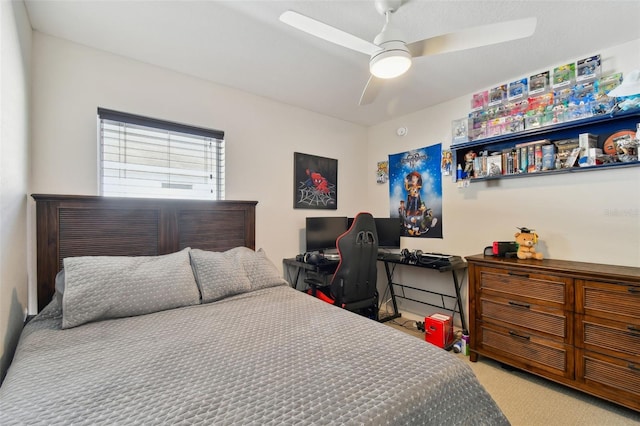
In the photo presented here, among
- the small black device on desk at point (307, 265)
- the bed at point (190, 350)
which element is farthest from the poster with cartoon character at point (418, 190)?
the bed at point (190, 350)

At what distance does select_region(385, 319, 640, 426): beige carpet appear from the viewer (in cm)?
172

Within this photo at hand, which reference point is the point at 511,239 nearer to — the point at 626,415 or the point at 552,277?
the point at 552,277

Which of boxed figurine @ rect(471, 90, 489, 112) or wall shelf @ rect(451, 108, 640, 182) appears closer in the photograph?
wall shelf @ rect(451, 108, 640, 182)

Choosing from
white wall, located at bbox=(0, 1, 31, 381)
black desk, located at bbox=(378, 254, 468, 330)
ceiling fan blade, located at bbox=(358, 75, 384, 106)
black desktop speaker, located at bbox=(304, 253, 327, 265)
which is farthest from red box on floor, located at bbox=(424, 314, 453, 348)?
white wall, located at bbox=(0, 1, 31, 381)

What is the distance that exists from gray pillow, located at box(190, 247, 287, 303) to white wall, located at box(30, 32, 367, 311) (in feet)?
2.35

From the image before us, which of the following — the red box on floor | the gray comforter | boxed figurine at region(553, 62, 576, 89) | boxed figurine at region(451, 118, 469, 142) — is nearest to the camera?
the gray comforter

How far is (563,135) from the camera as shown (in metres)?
2.33

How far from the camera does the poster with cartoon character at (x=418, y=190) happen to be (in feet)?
10.5

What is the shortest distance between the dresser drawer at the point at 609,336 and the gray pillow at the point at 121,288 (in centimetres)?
261

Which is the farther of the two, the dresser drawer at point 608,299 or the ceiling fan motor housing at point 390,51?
the dresser drawer at point 608,299

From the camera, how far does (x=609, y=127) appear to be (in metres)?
2.11

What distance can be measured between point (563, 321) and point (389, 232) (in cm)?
181

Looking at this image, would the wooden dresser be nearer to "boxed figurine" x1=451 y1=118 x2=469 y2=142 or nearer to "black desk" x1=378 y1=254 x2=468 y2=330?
"black desk" x1=378 y1=254 x2=468 y2=330

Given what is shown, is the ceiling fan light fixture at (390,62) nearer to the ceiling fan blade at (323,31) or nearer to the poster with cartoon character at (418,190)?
the ceiling fan blade at (323,31)
